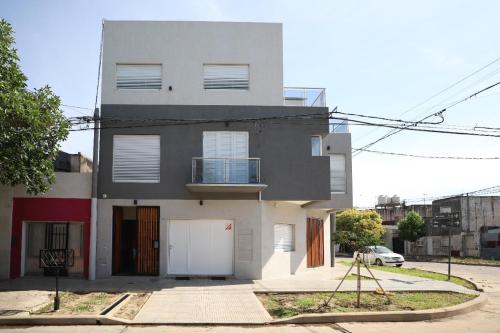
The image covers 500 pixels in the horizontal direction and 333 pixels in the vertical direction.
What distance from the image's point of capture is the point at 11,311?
11.2m

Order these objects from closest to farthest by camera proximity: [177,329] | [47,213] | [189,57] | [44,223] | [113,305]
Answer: [177,329] < [113,305] < [47,213] < [44,223] < [189,57]

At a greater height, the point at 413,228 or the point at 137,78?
the point at 137,78

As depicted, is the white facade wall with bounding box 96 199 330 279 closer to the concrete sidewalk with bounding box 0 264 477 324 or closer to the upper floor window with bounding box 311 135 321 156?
the concrete sidewalk with bounding box 0 264 477 324

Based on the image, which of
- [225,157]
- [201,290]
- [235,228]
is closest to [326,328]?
[201,290]

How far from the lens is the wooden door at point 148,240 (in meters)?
18.0

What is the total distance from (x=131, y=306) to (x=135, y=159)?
7.22 metres

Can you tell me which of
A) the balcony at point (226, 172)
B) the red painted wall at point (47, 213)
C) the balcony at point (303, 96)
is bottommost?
the red painted wall at point (47, 213)

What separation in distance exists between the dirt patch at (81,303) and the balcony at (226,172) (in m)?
5.51

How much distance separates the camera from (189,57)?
18766mm

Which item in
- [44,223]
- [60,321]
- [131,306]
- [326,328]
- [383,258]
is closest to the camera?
[326,328]

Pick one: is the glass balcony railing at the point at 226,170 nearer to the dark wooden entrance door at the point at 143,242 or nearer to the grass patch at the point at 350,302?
the dark wooden entrance door at the point at 143,242

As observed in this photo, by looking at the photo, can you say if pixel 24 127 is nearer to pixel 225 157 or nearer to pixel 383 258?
pixel 225 157

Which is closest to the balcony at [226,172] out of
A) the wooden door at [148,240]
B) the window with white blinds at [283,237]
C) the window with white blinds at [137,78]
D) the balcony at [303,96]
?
the wooden door at [148,240]

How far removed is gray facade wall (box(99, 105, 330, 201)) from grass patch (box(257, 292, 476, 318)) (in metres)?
5.07
